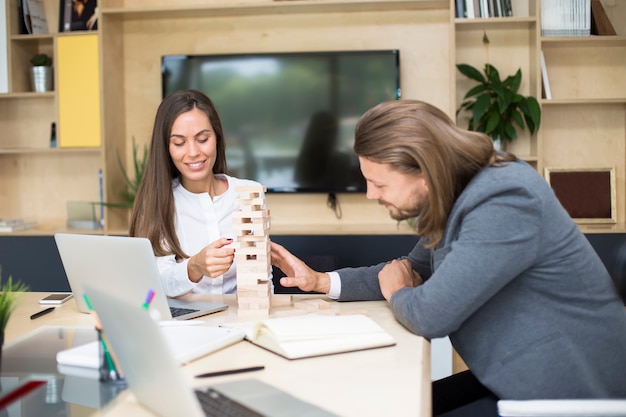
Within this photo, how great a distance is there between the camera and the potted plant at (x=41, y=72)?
4.04 meters


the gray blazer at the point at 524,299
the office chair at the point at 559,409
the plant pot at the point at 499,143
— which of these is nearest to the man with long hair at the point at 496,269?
the gray blazer at the point at 524,299

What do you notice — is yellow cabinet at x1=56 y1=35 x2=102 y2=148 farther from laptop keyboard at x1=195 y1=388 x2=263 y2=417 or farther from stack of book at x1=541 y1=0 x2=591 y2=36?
laptop keyboard at x1=195 y1=388 x2=263 y2=417

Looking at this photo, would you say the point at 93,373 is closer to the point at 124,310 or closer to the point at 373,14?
the point at 124,310

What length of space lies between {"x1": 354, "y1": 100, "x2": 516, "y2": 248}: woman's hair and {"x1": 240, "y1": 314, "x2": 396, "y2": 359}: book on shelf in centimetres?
27

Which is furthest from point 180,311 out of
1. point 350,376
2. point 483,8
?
point 483,8

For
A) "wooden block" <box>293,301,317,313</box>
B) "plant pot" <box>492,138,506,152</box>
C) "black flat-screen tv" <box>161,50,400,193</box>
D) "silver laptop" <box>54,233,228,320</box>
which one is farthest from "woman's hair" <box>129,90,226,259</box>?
"plant pot" <box>492,138,506,152</box>

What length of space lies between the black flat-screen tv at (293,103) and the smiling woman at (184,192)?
1597 mm

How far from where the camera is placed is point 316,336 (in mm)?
1442

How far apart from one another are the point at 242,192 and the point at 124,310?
80 centimetres

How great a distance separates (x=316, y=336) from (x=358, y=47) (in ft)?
9.22

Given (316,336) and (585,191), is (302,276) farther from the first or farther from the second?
(585,191)

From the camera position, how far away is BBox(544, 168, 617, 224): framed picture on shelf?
3.78m

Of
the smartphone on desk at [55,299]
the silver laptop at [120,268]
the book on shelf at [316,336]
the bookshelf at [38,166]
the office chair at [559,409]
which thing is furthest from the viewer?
the bookshelf at [38,166]

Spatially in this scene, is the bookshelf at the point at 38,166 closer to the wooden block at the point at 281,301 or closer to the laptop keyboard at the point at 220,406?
the wooden block at the point at 281,301
